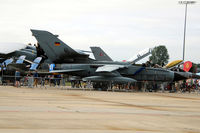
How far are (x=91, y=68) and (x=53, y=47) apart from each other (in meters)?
3.55

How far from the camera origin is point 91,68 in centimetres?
2719

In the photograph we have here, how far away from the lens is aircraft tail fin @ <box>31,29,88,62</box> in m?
25.3

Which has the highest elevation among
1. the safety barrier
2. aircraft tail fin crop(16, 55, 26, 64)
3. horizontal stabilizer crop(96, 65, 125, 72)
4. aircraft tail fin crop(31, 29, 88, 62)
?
aircraft tail fin crop(31, 29, 88, 62)

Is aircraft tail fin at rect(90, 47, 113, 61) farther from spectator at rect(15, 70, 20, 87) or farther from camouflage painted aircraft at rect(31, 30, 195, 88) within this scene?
spectator at rect(15, 70, 20, 87)

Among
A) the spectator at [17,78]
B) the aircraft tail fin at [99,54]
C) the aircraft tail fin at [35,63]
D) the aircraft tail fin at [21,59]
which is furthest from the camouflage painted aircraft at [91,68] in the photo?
the aircraft tail fin at [99,54]

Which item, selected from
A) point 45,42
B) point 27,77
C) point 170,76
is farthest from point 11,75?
point 170,76

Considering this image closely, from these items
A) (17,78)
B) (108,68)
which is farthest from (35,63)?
(108,68)

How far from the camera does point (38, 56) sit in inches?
1185

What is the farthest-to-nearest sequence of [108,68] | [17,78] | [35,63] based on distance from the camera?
[35,63] → [17,78] → [108,68]

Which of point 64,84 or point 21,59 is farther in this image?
point 21,59

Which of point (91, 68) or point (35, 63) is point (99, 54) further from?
point (91, 68)

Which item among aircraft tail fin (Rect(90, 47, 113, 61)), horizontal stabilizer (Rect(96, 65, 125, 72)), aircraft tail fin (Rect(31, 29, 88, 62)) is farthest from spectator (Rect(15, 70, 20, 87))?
aircraft tail fin (Rect(90, 47, 113, 61))

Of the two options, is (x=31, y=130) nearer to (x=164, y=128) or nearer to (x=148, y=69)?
(x=164, y=128)

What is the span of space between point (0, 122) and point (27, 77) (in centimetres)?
1978
